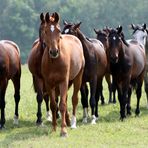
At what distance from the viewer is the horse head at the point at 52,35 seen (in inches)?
377

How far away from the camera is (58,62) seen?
1010 centimetres

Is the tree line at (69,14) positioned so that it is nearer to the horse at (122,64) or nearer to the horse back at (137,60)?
the horse back at (137,60)

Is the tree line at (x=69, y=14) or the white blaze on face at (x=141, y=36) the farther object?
the tree line at (x=69, y=14)

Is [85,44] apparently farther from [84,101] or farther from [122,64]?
[84,101]

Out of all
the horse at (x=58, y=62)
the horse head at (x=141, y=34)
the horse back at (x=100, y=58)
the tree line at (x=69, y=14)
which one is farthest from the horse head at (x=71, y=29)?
the tree line at (x=69, y=14)

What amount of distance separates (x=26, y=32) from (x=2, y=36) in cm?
287

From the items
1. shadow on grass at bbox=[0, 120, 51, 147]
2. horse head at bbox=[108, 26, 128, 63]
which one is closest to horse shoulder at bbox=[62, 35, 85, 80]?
horse head at bbox=[108, 26, 128, 63]

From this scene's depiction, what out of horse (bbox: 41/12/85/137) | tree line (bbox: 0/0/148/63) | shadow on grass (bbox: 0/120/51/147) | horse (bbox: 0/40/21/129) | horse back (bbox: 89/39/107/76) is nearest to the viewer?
horse (bbox: 41/12/85/137)

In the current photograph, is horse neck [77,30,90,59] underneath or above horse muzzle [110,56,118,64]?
above

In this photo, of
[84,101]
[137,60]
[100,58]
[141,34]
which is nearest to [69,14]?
[141,34]

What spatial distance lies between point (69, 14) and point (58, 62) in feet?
188

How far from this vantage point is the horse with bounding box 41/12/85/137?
9.72 meters

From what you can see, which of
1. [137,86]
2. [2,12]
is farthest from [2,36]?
[137,86]

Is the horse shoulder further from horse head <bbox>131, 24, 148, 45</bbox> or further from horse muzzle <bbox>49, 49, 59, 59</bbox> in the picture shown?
horse head <bbox>131, 24, 148, 45</bbox>
